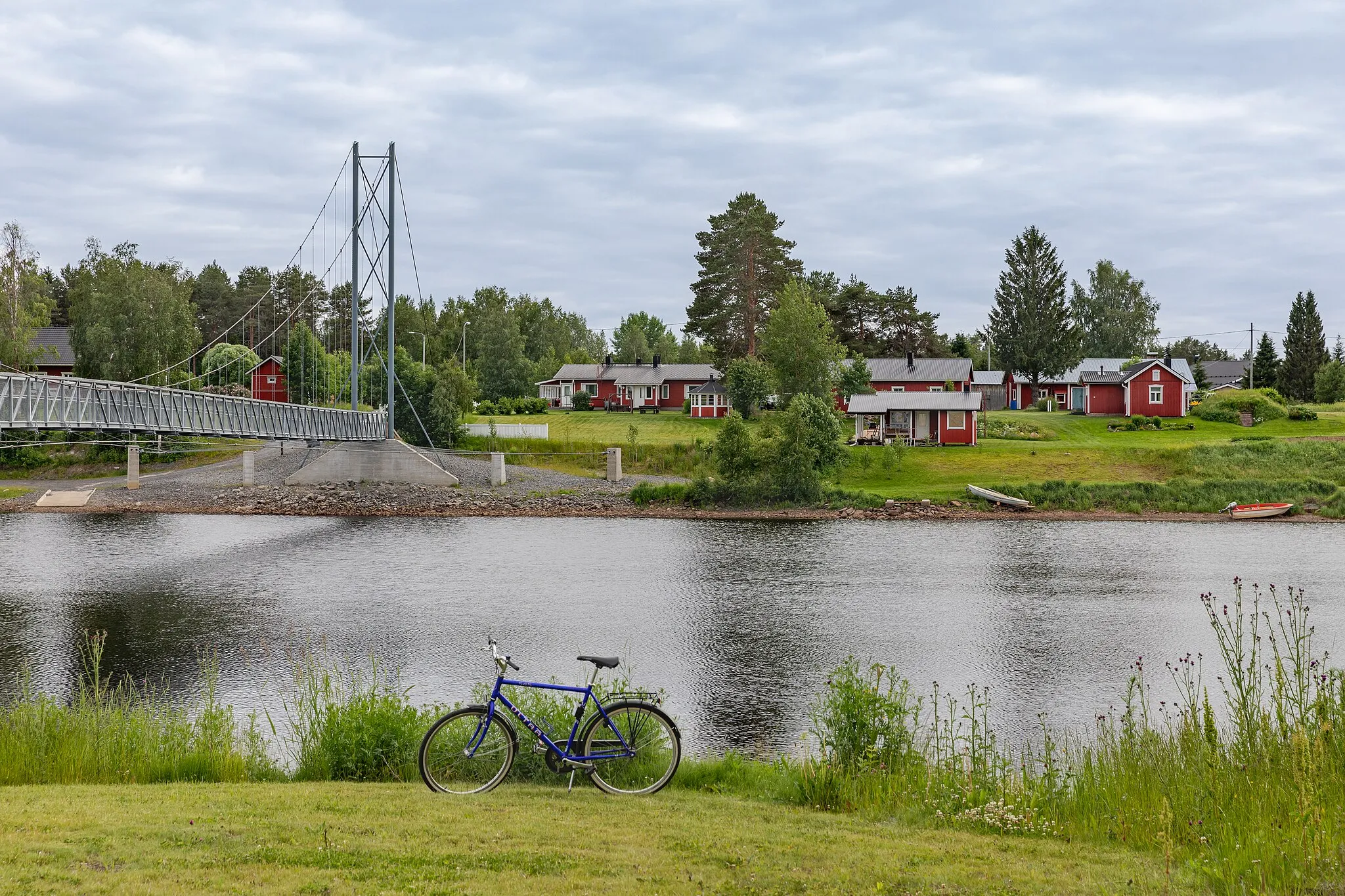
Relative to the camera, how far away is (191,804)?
26.7ft

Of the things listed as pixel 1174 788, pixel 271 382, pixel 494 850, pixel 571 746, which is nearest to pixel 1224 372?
pixel 271 382

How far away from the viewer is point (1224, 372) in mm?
93375

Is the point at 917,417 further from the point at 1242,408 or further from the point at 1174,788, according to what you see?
the point at 1174,788

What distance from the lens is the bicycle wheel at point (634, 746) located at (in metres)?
9.20

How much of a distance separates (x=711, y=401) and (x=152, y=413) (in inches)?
1768

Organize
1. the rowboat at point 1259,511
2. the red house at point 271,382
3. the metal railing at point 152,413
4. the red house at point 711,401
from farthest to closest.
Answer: the red house at point 271,382 < the red house at point 711,401 < the rowboat at point 1259,511 < the metal railing at point 152,413

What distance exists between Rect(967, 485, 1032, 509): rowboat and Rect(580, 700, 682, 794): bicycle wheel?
37930 mm

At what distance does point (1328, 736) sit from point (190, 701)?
13706mm

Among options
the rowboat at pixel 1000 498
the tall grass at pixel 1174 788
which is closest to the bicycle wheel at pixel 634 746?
the tall grass at pixel 1174 788

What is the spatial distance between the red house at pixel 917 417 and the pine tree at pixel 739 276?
15.8 m

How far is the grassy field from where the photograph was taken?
6.30 meters

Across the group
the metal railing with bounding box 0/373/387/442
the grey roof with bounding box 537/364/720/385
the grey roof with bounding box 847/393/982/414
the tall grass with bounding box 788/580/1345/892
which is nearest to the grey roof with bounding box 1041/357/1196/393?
the grey roof with bounding box 847/393/982/414

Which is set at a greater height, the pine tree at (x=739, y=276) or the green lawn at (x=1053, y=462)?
the pine tree at (x=739, y=276)

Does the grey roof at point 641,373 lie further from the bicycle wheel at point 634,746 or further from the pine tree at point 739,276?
the bicycle wheel at point 634,746
